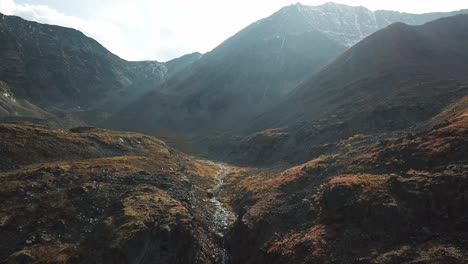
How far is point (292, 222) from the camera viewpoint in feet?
174

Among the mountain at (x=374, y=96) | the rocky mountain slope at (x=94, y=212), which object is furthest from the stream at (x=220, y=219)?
the mountain at (x=374, y=96)

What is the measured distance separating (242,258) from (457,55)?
163 metres

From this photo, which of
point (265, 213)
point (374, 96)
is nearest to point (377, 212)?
point (265, 213)

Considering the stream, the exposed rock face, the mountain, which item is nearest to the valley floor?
the exposed rock face

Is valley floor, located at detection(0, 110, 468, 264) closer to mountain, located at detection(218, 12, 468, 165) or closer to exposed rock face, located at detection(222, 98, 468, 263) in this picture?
exposed rock face, located at detection(222, 98, 468, 263)

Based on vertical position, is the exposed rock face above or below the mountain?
below

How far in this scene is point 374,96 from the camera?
13450cm

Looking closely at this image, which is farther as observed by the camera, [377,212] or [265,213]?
[265,213]

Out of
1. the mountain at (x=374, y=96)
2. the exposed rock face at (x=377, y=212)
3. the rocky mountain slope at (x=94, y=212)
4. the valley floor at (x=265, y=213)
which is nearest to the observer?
the exposed rock face at (x=377, y=212)

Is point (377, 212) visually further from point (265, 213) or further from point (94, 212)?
point (94, 212)

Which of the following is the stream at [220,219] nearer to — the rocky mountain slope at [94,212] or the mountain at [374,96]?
Answer: the rocky mountain slope at [94,212]

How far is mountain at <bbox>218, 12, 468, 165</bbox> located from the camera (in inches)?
4166

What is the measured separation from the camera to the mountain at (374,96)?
347 feet

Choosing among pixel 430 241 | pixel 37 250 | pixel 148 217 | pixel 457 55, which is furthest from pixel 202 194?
pixel 457 55
